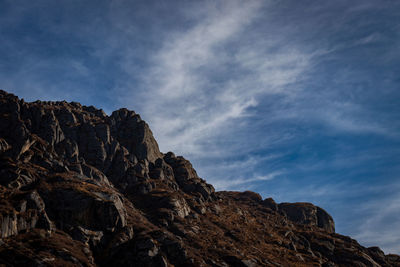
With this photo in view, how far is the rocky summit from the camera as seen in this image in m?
78.2

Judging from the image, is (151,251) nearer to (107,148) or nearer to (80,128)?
(107,148)

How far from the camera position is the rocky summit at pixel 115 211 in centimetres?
7825

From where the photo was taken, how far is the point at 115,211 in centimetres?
9362

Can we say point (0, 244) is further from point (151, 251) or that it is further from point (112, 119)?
point (112, 119)

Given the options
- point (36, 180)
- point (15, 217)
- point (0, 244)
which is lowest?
point (0, 244)

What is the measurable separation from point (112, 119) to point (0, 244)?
132 meters

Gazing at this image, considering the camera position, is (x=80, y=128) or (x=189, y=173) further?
(x=189, y=173)

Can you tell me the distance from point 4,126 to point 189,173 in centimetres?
10282

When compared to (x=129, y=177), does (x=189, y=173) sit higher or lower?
higher

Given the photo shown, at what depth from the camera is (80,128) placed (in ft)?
531

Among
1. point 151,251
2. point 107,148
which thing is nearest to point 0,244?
point 151,251

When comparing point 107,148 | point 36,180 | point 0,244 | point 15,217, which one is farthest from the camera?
point 107,148

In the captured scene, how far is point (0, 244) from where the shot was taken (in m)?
65.2

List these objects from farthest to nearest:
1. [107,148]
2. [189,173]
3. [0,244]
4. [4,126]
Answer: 1. [189,173]
2. [107,148]
3. [4,126]
4. [0,244]
